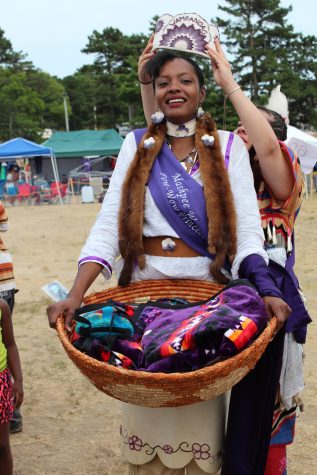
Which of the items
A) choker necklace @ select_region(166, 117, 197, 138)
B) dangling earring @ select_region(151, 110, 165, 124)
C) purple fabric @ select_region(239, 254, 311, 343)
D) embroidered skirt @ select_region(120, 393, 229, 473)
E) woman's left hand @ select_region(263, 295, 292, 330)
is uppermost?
dangling earring @ select_region(151, 110, 165, 124)

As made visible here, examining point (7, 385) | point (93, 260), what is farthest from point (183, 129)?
point (7, 385)

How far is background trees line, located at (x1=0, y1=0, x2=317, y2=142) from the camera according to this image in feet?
123

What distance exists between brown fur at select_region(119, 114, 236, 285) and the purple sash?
0.04 m

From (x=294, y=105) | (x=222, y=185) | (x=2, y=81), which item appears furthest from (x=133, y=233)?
(x=2, y=81)

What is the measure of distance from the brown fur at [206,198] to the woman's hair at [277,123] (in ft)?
1.47

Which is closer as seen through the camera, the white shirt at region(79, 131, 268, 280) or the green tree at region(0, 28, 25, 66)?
the white shirt at region(79, 131, 268, 280)

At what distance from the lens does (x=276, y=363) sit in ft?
6.44

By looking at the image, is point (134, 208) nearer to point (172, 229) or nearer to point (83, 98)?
point (172, 229)

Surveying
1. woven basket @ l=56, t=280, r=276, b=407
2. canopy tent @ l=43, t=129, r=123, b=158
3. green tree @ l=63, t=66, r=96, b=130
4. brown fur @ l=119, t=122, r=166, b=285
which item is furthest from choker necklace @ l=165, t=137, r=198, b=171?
green tree @ l=63, t=66, r=96, b=130

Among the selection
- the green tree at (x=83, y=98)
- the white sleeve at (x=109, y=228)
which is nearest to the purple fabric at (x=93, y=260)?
the white sleeve at (x=109, y=228)

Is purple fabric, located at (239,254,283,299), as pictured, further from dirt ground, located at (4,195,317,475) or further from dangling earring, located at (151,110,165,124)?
dirt ground, located at (4,195,317,475)

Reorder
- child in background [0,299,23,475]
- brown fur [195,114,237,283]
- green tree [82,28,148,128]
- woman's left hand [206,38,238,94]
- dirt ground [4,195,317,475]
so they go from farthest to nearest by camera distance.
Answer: green tree [82,28,148,128] < dirt ground [4,195,317,475] < child in background [0,299,23,475] < woman's left hand [206,38,238,94] < brown fur [195,114,237,283]

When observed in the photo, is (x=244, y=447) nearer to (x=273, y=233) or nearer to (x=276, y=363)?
(x=276, y=363)

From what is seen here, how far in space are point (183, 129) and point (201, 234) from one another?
44 centimetres
